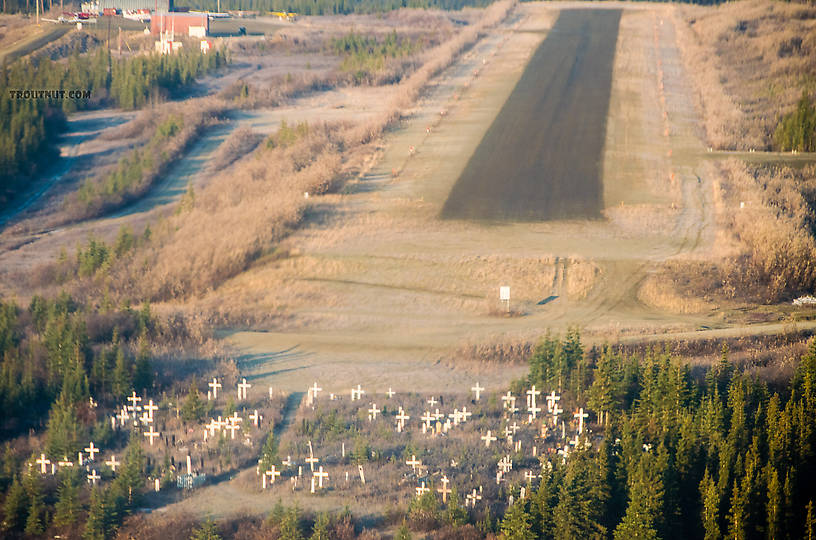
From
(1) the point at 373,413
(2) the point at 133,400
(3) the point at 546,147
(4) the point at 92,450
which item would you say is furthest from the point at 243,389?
(3) the point at 546,147

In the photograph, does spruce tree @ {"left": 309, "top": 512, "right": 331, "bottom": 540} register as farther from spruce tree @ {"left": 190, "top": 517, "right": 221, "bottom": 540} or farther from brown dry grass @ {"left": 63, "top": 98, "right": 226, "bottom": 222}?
brown dry grass @ {"left": 63, "top": 98, "right": 226, "bottom": 222}

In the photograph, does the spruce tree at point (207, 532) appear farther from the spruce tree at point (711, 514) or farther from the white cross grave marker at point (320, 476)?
the spruce tree at point (711, 514)

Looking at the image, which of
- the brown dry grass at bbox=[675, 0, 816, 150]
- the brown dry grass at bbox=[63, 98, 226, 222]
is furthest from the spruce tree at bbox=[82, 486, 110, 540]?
the brown dry grass at bbox=[675, 0, 816, 150]

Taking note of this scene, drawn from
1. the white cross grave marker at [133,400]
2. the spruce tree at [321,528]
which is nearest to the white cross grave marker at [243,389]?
the white cross grave marker at [133,400]

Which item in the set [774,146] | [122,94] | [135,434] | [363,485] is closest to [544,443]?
[363,485]

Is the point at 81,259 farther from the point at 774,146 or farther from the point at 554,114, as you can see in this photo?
the point at 774,146
